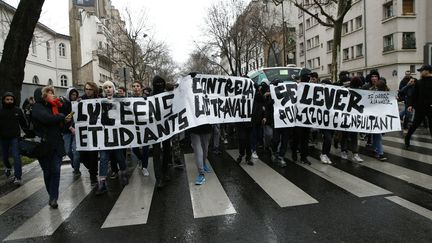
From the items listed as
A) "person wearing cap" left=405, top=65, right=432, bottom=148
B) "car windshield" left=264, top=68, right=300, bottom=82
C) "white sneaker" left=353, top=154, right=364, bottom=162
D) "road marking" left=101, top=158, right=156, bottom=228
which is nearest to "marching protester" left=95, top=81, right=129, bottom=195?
"road marking" left=101, top=158, right=156, bottom=228

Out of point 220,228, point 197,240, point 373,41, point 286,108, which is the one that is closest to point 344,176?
point 286,108

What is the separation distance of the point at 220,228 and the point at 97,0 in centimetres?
7461

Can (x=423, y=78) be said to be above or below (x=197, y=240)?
above

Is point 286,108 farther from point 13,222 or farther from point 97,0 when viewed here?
point 97,0

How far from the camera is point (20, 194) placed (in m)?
6.56

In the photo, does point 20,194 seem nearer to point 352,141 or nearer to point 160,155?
point 160,155

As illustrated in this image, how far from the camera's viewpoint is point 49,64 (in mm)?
42094

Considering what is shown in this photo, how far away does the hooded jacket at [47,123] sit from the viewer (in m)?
5.40

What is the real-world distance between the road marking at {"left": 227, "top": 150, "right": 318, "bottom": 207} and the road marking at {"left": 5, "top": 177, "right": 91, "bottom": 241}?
296 cm

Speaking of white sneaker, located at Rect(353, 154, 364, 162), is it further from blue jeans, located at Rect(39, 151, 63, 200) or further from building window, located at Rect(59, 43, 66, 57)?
building window, located at Rect(59, 43, 66, 57)

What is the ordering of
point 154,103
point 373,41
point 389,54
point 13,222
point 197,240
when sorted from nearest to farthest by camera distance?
point 197,240 < point 13,222 < point 154,103 < point 389,54 < point 373,41

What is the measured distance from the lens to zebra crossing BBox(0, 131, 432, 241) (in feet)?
15.8

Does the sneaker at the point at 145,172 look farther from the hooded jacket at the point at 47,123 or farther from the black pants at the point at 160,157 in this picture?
the hooded jacket at the point at 47,123

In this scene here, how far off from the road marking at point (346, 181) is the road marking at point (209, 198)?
187cm
